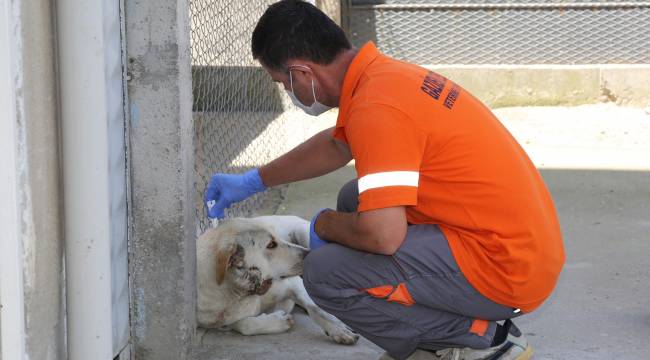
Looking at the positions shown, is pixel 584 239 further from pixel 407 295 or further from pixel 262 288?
pixel 407 295

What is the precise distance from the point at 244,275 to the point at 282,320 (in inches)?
11.9

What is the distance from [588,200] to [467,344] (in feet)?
10.1

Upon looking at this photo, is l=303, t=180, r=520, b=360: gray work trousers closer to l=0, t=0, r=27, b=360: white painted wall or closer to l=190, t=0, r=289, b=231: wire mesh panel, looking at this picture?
l=0, t=0, r=27, b=360: white painted wall

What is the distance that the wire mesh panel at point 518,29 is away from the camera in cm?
923

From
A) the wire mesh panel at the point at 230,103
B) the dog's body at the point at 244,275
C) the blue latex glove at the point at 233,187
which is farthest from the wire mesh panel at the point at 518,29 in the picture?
the blue latex glove at the point at 233,187

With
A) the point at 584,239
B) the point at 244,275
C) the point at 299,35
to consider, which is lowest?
the point at 584,239

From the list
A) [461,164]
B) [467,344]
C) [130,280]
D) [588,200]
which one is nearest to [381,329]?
[467,344]

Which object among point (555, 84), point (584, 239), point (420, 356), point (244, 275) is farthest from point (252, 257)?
point (555, 84)

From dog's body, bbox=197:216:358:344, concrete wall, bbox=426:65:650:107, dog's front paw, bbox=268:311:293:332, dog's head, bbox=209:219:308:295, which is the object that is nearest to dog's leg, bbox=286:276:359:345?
dog's body, bbox=197:216:358:344

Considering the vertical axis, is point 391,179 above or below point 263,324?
above

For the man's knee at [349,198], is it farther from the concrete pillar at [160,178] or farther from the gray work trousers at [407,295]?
the concrete pillar at [160,178]

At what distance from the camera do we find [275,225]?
4.73 m

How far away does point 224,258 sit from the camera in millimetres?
4070

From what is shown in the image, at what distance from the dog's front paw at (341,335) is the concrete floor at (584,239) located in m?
0.03
